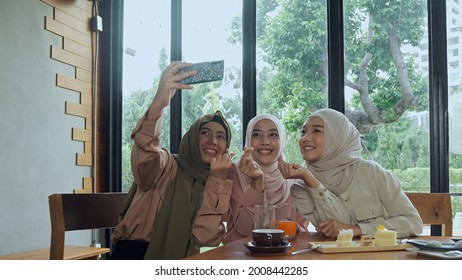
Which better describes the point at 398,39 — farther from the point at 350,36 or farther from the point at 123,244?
the point at 123,244

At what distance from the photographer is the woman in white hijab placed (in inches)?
64.7

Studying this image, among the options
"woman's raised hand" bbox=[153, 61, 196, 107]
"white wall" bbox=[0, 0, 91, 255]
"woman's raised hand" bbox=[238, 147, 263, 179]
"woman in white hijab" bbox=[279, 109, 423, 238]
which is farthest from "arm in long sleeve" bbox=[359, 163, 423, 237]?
"white wall" bbox=[0, 0, 91, 255]

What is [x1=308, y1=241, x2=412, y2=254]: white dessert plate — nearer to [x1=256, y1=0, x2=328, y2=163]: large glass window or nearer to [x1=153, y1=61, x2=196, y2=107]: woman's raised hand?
[x1=153, y1=61, x2=196, y2=107]: woman's raised hand

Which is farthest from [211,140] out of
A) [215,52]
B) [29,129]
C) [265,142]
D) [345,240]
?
[215,52]

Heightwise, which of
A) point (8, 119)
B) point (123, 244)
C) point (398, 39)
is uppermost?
point (398, 39)

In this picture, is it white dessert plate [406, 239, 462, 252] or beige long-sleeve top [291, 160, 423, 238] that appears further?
beige long-sleeve top [291, 160, 423, 238]

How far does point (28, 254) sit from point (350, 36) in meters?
2.45

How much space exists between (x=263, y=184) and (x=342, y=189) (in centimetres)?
33

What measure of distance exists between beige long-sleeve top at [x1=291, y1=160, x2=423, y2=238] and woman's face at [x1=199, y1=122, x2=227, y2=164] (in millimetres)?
450

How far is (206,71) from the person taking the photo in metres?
1.90

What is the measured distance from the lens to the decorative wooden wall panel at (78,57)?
3.34 metres

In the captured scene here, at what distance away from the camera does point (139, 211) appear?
204 centimetres

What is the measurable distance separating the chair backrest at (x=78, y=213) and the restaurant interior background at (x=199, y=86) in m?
1.14

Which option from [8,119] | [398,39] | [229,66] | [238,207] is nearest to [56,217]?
[238,207]
